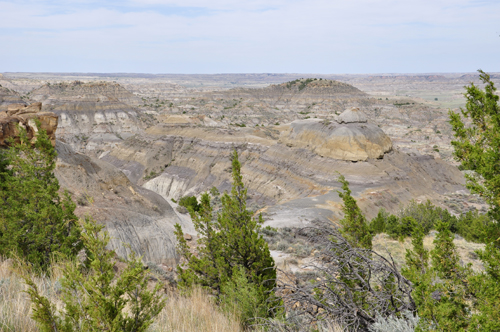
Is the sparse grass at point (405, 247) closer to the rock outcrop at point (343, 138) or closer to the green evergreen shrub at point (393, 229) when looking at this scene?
the green evergreen shrub at point (393, 229)

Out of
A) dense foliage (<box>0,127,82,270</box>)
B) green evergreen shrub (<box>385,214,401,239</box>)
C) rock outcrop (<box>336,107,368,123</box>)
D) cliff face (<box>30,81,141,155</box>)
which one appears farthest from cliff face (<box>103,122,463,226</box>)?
cliff face (<box>30,81,141,155</box>)

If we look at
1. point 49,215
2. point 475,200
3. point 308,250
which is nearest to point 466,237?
point 308,250

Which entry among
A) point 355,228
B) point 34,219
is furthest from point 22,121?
point 355,228

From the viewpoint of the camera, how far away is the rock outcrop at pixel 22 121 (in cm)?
1994

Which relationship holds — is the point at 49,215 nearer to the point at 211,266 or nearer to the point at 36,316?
the point at 211,266

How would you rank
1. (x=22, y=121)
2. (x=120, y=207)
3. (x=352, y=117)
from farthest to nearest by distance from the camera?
1. (x=352, y=117)
2. (x=120, y=207)
3. (x=22, y=121)

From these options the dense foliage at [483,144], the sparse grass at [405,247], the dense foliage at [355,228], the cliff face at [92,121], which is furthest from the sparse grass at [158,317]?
the cliff face at [92,121]

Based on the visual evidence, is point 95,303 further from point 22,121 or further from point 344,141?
point 344,141

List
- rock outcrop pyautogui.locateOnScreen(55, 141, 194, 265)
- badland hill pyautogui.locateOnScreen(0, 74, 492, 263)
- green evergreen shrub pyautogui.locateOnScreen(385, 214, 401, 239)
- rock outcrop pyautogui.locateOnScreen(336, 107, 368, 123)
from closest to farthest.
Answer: rock outcrop pyautogui.locateOnScreen(55, 141, 194, 265)
green evergreen shrub pyautogui.locateOnScreen(385, 214, 401, 239)
badland hill pyautogui.locateOnScreen(0, 74, 492, 263)
rock outcrop pyautogui.locateOnScreen(336, 107, 368, 123)

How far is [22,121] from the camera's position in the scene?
68.6 ft

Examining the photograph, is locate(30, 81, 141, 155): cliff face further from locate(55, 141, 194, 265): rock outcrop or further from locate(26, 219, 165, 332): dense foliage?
locate(26, 219, 165, 332): dense foliage

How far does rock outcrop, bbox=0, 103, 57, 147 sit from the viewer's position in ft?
65.4

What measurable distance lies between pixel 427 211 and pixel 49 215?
2654cm

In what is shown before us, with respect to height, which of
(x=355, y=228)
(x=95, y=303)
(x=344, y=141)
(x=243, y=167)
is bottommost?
(x=243, y=167)
